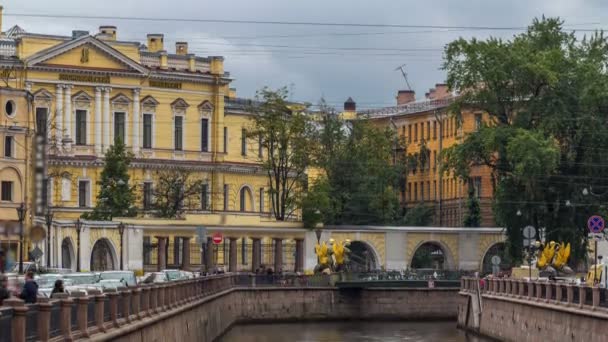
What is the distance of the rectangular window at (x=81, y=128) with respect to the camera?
127188 millimetres

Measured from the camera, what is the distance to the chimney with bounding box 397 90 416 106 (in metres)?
175

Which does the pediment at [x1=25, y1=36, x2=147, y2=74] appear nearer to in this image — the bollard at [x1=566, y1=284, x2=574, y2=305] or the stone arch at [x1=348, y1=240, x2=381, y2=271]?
the stone arch at [x1=348, y1=240, x2=381, y2=271]

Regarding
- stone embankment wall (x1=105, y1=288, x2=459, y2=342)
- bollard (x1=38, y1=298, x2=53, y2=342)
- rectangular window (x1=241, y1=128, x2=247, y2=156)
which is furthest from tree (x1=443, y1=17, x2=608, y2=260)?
bollard (x1=38, y1=298, x2=53, y2=342)

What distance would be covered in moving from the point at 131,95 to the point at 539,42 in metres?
29.4

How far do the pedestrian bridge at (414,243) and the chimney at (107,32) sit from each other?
2007 centimetres

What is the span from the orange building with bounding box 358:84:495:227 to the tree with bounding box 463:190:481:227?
1618mm

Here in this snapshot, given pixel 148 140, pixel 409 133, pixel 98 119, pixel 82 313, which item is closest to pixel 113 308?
pixel 82 313

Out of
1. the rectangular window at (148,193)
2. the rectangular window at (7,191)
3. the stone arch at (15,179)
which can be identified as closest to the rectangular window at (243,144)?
the rectangular window at (148,193)

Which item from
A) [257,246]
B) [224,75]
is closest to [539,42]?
[257,246]

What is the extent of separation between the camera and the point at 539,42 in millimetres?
113000

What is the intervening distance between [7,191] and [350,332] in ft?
56.1

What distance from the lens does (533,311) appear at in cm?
→ 6800

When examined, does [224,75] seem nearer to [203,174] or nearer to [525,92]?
[203,174]

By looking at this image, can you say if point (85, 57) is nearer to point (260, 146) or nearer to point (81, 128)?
point (81, 128)
